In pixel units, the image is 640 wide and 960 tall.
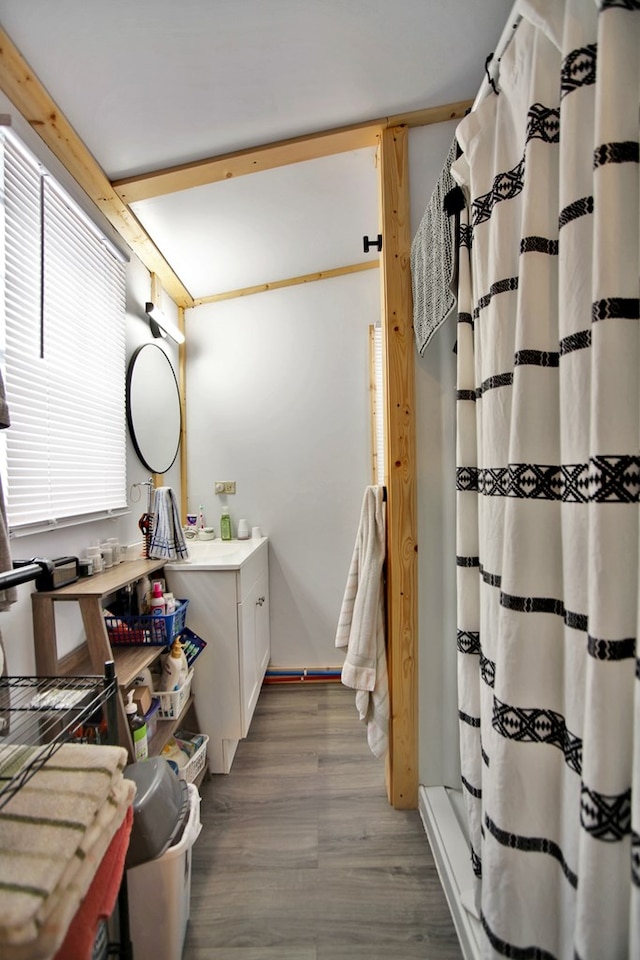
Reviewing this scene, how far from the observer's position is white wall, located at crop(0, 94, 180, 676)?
3.50ft

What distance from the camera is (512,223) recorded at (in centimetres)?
78

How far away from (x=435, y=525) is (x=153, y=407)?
151 cm

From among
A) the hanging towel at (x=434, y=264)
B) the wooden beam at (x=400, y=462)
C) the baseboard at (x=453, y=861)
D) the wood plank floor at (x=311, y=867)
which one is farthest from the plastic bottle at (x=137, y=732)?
the hanging towel at (x=434, y=264)

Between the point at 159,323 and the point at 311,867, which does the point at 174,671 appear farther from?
the point at 159,323

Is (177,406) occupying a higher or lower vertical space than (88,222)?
lower

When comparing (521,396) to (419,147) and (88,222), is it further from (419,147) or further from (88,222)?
(88,222)

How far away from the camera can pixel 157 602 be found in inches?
58.2

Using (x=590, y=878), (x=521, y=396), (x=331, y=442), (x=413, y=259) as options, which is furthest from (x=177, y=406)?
(x=590, y=878)

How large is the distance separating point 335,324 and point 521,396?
193 centimetres

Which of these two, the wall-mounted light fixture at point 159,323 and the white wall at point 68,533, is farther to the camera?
the wall-mounted light fixture at point 159,323

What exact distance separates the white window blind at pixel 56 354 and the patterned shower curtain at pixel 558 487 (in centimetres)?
121

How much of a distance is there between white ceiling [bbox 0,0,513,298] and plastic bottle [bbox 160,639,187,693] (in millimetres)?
1810

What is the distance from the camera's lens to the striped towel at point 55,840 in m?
0.47

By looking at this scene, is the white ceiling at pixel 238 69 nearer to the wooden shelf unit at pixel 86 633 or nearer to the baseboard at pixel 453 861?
the wooden shelf unit at pixel 86 633
